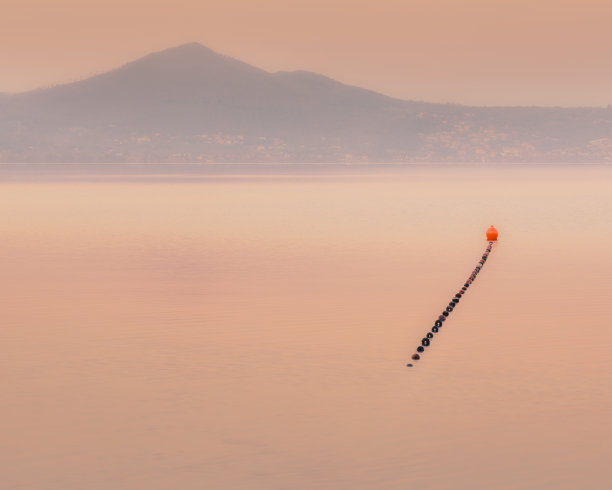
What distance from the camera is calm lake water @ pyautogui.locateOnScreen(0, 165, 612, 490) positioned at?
9867mm

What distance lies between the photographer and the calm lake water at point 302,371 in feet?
32.4

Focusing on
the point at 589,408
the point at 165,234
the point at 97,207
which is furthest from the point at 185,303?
the point at 97,207

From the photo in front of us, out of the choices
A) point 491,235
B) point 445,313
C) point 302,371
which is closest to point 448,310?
point 445,313

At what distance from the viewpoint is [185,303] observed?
19.6m

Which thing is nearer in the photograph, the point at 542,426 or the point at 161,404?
the point at 542,426

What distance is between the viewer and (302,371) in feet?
44.8

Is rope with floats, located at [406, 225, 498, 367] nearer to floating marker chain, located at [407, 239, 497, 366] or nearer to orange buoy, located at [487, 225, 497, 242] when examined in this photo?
floating marker chain, located at [407, 239, 497, 366]

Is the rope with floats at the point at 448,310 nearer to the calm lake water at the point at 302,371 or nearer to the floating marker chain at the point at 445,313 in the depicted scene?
the floating marker chain at the point at 445,313

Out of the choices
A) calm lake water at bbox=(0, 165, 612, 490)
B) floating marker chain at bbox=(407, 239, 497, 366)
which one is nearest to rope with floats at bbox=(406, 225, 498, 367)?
floating marker chain at bbox=(407, 239, 497, 366)

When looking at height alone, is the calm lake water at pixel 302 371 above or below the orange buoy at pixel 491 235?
below

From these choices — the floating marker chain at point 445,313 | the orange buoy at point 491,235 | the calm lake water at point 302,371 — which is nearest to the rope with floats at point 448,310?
the floating marker chain at point 445,313

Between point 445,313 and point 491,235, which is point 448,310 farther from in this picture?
point 491,235

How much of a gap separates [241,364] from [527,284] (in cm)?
1035

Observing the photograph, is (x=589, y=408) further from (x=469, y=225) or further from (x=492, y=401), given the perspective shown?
(x=469, y=225)
